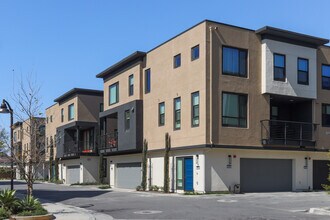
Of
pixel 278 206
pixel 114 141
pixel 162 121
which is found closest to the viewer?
pixel 278 206

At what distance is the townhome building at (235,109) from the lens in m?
26.7

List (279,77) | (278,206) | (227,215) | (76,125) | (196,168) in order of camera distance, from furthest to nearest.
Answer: (76,125)
(279,77)
(196,168)
(278,206)
(227,215)

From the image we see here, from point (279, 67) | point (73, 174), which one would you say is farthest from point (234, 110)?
point (73, 174)

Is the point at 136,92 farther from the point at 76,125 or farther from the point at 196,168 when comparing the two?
the point at 76,125

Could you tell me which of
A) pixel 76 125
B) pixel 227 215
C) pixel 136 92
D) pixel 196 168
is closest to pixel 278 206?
pixel 227 215

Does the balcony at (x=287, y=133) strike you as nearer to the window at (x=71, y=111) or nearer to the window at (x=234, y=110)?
the window at (x=234, y=110)

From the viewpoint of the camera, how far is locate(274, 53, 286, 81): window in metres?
28.7

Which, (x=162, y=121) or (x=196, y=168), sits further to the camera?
(x=162, y=121)

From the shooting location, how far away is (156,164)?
105 ft

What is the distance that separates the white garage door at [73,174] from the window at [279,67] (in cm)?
2701

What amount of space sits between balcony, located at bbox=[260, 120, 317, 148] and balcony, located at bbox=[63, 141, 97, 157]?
2297cm

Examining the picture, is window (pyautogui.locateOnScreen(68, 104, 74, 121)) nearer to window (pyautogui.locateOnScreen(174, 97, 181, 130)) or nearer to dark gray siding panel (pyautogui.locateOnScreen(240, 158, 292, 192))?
window (pyautogui.locateOnScreen(174, 97, 181, 130))

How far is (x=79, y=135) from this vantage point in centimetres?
4959

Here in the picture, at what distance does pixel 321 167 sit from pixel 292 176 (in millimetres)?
3006
